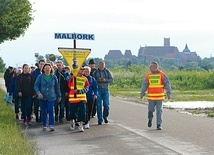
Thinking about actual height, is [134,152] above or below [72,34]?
below

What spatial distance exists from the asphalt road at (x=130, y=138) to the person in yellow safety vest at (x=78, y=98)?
38 centimetres

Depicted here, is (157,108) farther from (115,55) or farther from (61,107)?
(115,55)

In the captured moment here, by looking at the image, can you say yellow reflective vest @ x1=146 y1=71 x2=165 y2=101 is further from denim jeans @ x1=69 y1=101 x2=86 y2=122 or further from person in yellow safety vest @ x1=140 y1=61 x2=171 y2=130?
denim jeans @ x1=69 y1=101 x2=86 y2=122

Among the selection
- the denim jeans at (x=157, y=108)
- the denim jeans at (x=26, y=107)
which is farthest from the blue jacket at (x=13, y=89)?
the denim jeans at (x=157, y=108)

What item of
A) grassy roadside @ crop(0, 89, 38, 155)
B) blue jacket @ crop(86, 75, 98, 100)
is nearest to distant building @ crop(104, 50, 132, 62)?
blue jacket @ crop(86, 75, 98, 100)

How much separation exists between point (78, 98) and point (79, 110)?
0.33 m

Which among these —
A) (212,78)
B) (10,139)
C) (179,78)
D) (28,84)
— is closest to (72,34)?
(28,84)

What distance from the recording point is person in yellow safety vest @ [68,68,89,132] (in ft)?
51.5

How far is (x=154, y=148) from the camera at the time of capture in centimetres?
1205

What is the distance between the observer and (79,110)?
1577 cm

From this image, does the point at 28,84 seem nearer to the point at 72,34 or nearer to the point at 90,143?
the point at 72,34

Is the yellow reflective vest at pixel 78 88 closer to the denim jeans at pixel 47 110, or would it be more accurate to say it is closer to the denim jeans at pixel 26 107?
the denim jeans at pixel 47 110

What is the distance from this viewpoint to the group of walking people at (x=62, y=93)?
15.7 m

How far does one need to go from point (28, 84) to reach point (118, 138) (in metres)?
4.38
